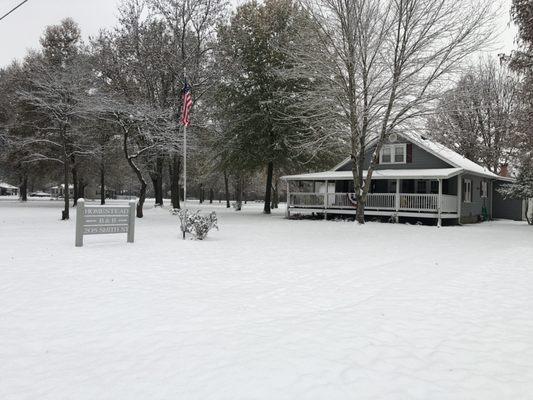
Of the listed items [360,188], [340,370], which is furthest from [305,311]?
[360,188]

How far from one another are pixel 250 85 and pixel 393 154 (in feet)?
33.1

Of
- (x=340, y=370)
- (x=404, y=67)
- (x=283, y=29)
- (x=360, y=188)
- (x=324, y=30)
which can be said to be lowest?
(x=340, y=370)

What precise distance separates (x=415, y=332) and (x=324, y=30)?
733 inches

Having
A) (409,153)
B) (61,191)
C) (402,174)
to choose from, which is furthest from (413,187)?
(61,191)

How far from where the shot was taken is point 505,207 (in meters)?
30.8

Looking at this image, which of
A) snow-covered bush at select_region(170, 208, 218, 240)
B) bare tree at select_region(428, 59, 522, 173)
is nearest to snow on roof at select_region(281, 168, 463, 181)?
bare tree at select_region(428, 59, 522, 173)

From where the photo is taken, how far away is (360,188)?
22.1 meters

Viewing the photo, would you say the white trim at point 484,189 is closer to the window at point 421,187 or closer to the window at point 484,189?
the window at point 484,189

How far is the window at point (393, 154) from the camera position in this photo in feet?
85.4

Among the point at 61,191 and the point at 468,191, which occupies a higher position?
the point at 61,191

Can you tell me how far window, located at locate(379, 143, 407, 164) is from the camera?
1024 inches

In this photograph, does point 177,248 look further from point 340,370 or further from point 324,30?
point 324,30

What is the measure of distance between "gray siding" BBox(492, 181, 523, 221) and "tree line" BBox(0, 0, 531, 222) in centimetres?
521

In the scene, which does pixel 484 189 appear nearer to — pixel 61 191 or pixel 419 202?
pixel 419 202
